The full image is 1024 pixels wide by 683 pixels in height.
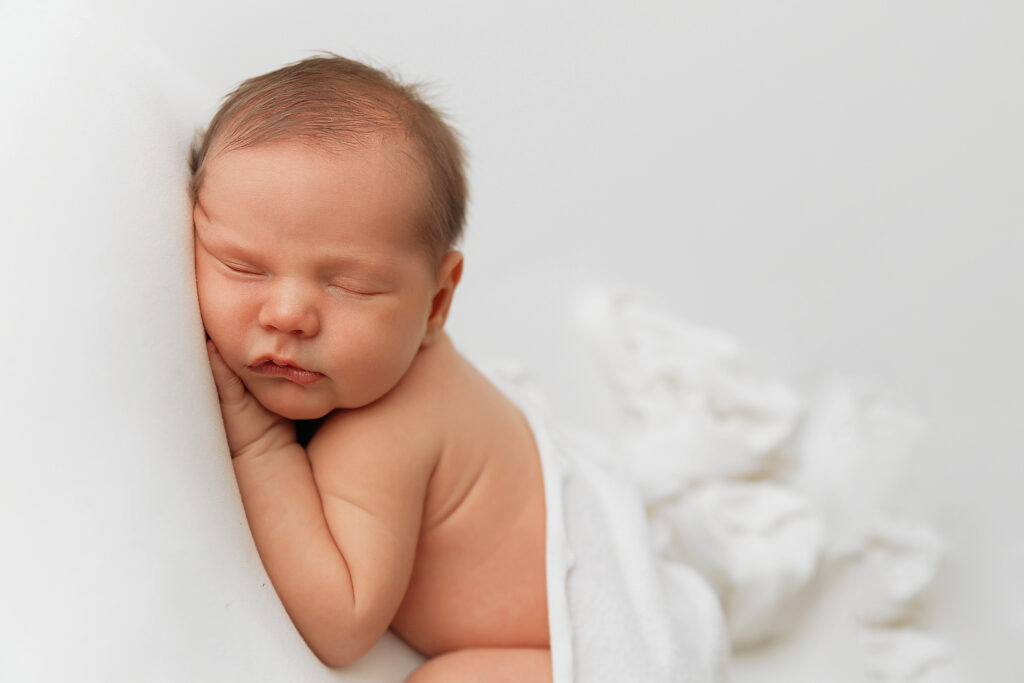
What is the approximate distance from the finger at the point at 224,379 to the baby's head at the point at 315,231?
0.01 metres

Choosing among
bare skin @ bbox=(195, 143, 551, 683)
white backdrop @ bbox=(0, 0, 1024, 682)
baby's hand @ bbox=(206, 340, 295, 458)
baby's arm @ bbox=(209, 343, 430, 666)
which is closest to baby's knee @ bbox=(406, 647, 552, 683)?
bare skin @ bbox=(195, 143, 551, 683)

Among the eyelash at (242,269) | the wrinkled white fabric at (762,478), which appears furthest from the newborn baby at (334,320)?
the wrinkled white fabric at (762,478)

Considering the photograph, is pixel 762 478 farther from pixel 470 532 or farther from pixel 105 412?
pixel 105 412

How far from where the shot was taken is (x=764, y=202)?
6.99 ft

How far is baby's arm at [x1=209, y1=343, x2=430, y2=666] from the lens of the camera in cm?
94

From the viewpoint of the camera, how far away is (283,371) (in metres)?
0.96

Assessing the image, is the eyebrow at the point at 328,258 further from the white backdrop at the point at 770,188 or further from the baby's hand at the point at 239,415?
the white backdrop at the point at 770,188

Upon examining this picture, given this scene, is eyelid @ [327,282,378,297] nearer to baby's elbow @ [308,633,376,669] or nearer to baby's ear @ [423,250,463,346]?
baby's ear @ [423,250,463,346]

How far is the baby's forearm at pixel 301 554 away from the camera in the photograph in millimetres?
938

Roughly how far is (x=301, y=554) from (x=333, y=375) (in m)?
0.17

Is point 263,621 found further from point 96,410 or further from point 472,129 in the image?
point 472,129

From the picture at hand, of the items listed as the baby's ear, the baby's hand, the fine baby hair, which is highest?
the fine baby hair

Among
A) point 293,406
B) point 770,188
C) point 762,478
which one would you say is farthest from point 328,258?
point 770,188

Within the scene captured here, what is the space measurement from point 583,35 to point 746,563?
1127 mm
